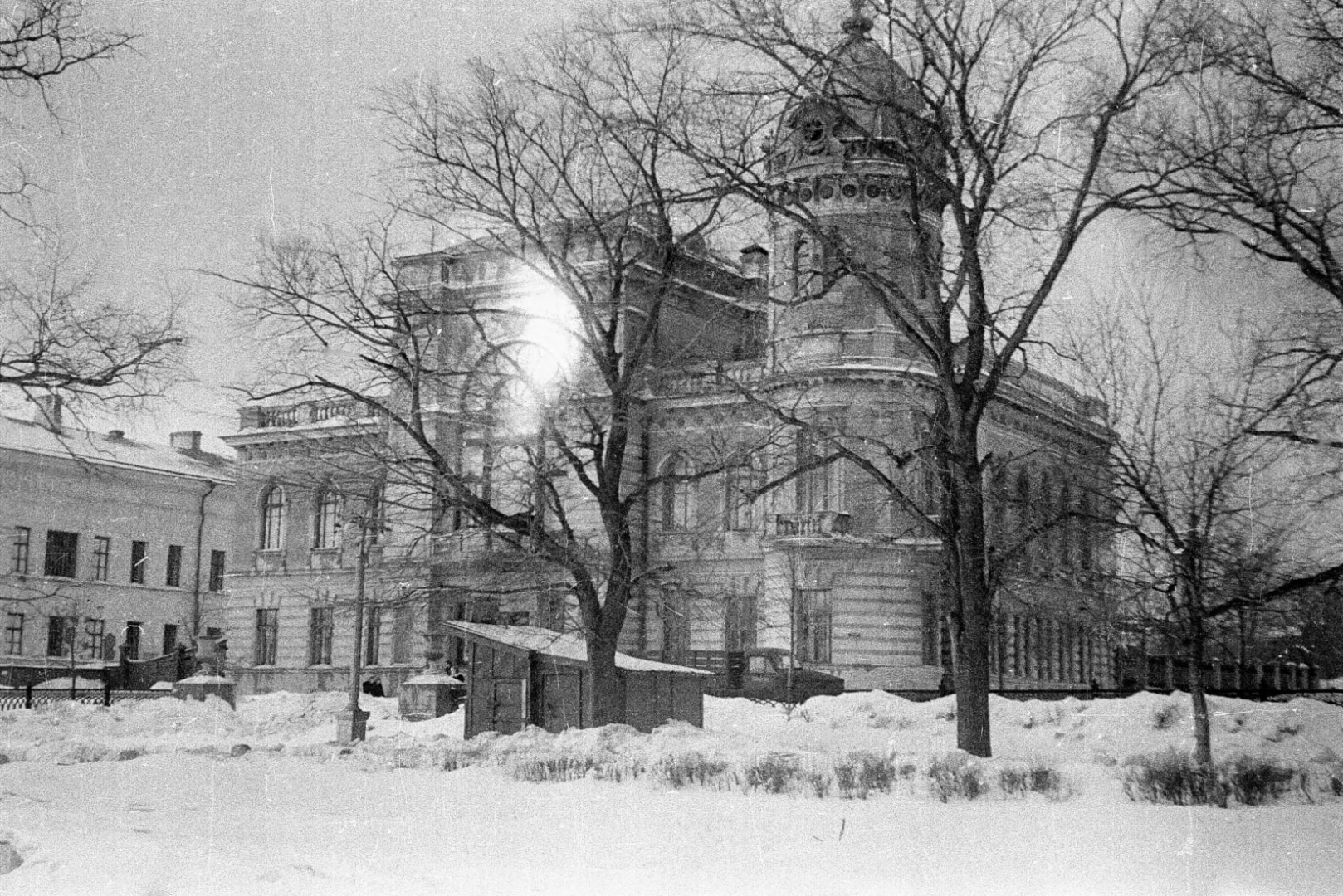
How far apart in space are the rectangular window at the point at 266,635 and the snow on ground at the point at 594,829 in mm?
33262

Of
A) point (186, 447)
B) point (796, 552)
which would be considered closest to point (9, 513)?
point (186, 447)

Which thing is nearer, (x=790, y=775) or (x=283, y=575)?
(x=790, y=775)

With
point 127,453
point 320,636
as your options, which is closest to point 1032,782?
point 320,636

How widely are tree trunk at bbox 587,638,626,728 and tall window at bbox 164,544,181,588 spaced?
161 ft

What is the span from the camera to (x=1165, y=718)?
27672mm

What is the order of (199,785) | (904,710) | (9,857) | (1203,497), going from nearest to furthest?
(9,857) → (199,785) → (1203,497) → (904,710)

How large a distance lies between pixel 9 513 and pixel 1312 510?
181 feet

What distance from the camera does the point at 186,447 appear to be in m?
74.3

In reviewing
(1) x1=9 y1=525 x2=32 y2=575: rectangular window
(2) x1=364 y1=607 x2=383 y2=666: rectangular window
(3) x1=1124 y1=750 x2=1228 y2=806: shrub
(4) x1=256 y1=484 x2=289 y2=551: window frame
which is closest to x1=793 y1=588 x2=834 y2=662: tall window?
(2) x1=364 y1=607 x2=383 y2=666: rectangular window

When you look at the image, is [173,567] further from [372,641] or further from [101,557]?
[372,641]

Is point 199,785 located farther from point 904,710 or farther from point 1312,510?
point 904,710

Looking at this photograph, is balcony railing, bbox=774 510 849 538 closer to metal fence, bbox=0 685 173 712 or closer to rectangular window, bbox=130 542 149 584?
metal fence, bbox=0 685 173 712

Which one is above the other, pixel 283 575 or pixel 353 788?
pixel 283 575

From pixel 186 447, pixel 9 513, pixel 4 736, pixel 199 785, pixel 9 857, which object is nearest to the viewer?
pixel 9 857
